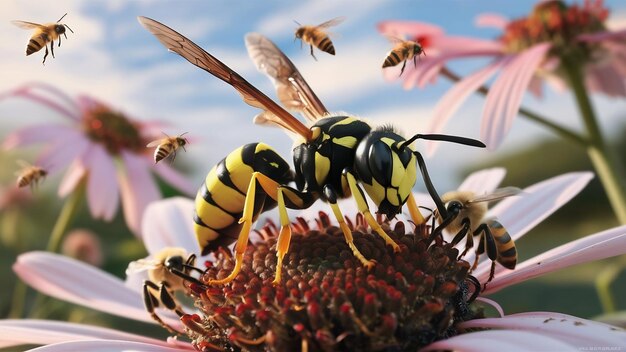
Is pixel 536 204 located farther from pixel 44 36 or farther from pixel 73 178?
pixel 73 178

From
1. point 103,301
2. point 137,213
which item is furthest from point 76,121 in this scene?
point 103,301

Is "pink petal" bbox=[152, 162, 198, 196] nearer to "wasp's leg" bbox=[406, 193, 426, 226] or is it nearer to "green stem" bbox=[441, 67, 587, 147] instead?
"green stem" bbox=[441, 67, 587, 147]

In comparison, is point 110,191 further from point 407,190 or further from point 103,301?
point 407,190

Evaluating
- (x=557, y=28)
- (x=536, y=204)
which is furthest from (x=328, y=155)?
(x=557, y=28)

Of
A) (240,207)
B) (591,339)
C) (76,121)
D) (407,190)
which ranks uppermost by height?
(76,121)

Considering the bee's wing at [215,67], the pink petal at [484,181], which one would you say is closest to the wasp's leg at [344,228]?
the bee's wing at [215,67]

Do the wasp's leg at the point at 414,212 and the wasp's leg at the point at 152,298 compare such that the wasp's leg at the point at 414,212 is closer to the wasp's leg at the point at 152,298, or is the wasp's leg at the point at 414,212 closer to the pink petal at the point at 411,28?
the wasp's leg at the point at 152,298
